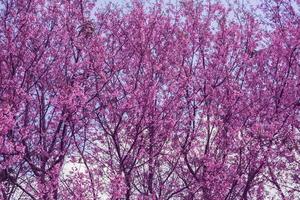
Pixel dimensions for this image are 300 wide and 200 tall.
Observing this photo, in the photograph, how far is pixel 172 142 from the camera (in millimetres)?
15781

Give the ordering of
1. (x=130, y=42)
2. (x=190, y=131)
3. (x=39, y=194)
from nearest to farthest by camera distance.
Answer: (x=39, y=194) < (x=190, y=131) < (x=130, y=42)

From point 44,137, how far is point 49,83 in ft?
6.06

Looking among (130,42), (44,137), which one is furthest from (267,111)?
(44,137)

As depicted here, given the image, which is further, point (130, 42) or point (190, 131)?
point (130, 42)

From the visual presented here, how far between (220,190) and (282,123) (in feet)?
8.81

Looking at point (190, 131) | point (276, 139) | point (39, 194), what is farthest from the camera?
point (190, 131)

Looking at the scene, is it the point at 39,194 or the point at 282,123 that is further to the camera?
the point at 282,123

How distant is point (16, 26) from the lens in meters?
16.0

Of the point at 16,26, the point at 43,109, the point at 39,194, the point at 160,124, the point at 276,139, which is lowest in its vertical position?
the point at 39,194

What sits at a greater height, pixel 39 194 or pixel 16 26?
pixel 16 26

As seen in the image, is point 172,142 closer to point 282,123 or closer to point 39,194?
point 282,123

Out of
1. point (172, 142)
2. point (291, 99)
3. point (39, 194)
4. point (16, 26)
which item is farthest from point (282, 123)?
point (16, 26)

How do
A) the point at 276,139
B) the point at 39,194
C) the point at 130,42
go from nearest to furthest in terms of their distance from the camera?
1. the point at 39,194
2. the point at 276,139
3. the point at 130,42

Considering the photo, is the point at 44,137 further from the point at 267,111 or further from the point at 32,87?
the point at 267,111
